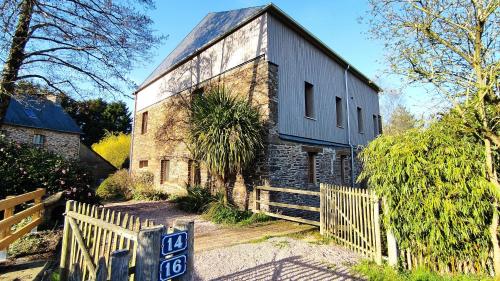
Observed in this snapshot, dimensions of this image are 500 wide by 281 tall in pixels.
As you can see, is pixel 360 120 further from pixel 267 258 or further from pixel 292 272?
pixel 292 272

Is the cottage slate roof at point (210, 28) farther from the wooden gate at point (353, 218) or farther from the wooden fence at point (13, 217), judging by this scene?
the wooden fence at point (13, 217)

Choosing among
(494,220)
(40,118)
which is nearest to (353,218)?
→ (494,220)

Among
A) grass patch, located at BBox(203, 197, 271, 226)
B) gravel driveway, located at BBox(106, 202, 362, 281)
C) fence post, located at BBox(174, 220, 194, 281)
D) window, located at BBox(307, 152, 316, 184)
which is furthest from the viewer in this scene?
window, located at BBox(307, 152, 316, 184)

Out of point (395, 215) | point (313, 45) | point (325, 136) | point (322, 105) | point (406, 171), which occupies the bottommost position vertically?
point (395, 215)

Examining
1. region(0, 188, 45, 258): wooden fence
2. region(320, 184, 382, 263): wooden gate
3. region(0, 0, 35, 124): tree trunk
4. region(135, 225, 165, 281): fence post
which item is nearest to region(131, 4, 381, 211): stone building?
region(320, 184, 382, 263): wooden gate

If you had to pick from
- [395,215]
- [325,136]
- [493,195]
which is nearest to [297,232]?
[395,215]

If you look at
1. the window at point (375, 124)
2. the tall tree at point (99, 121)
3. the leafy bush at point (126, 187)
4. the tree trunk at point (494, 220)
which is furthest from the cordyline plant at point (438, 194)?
the tall tree at point (99, 121)

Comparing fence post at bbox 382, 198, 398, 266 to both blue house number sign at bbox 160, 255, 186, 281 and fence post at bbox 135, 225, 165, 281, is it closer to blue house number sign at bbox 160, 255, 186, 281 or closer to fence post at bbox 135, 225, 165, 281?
blue house number sign at bbox 160, 255, 186, 281

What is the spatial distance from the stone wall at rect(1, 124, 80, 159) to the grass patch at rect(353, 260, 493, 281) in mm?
21014

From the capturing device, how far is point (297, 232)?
6.84m

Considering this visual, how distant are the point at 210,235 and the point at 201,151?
3.13m

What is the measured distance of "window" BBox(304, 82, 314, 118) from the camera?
1167 centimetres

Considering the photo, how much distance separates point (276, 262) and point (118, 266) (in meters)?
3.41

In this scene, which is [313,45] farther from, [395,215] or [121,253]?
[121,253]
